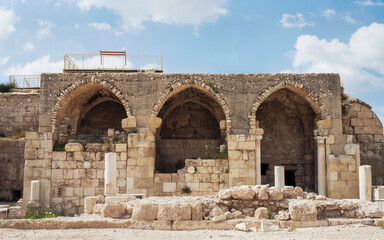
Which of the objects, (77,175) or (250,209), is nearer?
(250,209)

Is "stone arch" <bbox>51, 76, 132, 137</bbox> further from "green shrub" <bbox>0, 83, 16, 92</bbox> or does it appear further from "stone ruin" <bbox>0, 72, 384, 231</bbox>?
"green shrub" <bbox>0, 83, 16, 92</bbox>

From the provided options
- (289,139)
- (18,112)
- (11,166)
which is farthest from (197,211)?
(18,112)

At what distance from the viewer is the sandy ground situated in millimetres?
6844

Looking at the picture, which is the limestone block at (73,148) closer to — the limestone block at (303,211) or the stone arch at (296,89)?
the stone arch at (296,89)

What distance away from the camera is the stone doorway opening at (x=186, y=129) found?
15430 millimetres

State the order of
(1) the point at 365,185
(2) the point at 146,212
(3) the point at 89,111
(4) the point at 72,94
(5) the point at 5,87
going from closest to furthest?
(2) the point at 146,212, (1) the point at 365,185, (4) the point at 72,94, (3) the point at 89,111, (5) the point at 5,87

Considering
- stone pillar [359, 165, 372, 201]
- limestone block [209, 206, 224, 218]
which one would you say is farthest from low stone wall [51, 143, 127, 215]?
stone pillar [359, 165, 372, 201]

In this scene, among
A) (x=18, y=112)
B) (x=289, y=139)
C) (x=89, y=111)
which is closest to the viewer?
(x=289, y=139)

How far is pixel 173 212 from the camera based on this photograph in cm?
770

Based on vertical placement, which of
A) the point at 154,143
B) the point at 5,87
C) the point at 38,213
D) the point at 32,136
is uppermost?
the point at 5,87

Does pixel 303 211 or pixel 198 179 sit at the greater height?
pixel 198 179

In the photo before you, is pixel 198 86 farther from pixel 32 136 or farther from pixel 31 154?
pixel 31 154

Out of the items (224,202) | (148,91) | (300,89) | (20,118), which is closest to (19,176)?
(20,118)

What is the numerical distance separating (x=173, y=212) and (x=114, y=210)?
144 cm
